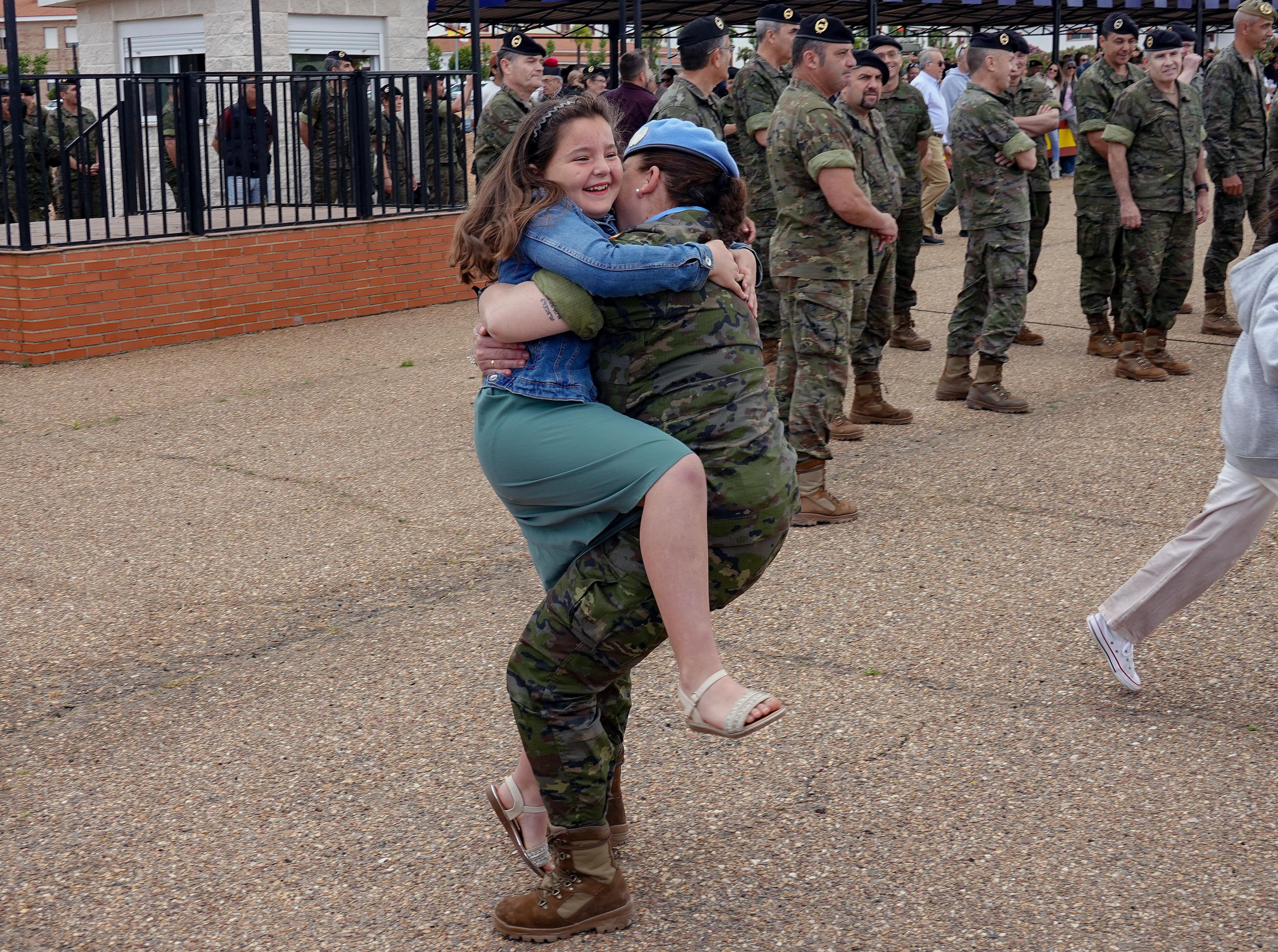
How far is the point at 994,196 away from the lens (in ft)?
24.7

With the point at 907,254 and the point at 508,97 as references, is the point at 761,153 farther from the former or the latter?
the point at 508,97

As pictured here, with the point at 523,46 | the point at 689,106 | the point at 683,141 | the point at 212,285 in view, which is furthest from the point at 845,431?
the point at 212,285

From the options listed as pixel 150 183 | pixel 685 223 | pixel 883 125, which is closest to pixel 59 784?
pixel 685 223

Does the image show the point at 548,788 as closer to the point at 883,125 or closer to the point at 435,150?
the point at 883,125

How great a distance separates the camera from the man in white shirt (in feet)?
42.5

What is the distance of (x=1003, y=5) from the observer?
2425cm

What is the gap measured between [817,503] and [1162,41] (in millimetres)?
4340

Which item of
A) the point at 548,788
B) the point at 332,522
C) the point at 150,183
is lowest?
the point at 332,522

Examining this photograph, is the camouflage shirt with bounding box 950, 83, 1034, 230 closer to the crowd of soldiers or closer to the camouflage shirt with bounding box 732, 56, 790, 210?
the crowd of soldiers

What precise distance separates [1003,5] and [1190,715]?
22897mm

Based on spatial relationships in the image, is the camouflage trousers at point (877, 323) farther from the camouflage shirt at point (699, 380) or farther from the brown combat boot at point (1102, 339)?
the camouflage shirt at point (699, 380)

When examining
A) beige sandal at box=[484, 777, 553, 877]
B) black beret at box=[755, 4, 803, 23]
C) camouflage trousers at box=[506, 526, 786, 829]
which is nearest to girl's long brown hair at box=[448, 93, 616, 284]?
camouflage trousers at box=[506, 526, 786, 829]

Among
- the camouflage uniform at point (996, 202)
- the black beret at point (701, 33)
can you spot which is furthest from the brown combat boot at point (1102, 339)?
the black beret at point (701, 33)

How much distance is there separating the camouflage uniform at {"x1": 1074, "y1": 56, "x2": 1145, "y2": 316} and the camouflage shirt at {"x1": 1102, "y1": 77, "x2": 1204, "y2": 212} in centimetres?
28
